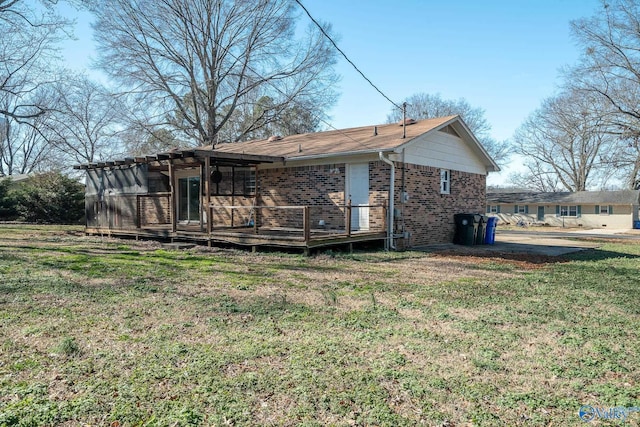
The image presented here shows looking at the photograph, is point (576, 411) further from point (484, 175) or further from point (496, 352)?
point (484, 175)

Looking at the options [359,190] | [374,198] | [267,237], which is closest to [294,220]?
[359,190]

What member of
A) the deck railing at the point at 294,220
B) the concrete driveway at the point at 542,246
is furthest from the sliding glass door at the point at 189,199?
the concrete driveway at the point at 542,246

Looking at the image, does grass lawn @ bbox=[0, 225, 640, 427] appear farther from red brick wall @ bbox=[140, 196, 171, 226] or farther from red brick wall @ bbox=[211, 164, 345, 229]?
red brick wall @ bbox=[140, 196, 171, 226]

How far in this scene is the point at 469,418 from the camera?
3.02 meters

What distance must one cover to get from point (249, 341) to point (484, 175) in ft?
50.9

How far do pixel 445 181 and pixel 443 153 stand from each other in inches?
38.3

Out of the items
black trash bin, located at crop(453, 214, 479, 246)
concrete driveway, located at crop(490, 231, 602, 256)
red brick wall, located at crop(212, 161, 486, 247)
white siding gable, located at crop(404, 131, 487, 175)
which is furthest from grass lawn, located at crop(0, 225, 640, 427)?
black trash bin, located at crop(453, 214, 479, 246)

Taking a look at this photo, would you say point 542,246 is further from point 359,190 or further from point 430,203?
point 359,190

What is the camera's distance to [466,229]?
15078 millimetres

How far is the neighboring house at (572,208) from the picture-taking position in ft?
122

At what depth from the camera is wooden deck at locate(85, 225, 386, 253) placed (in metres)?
11.2

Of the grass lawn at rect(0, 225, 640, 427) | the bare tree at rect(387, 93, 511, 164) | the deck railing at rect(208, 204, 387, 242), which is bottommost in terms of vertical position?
the grass lawn at rect(0, 225, 640, 427)

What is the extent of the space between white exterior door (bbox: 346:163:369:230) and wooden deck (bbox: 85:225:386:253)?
23.0 inches

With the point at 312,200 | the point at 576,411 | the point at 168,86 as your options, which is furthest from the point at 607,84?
the point at 576,411
